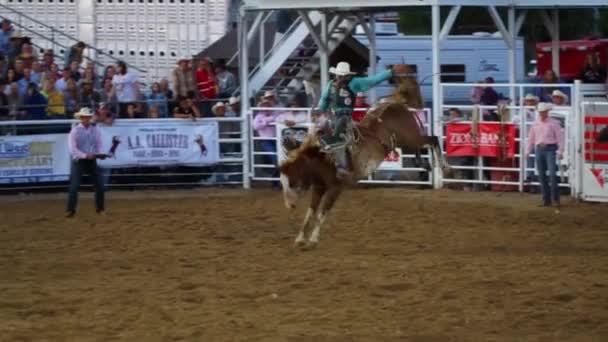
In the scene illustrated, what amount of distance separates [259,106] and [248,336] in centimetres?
1220

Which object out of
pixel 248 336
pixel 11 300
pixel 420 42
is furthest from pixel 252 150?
pixel 248 336

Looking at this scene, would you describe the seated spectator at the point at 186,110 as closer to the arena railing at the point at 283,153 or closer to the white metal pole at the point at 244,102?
the white metal pole at the point at 244,102

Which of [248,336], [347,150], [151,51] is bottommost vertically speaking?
[248,336]

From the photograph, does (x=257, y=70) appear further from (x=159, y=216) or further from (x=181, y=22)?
(x=159, y=216)

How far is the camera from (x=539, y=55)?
999 inches

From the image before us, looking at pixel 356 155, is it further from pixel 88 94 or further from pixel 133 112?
pixel 88 94

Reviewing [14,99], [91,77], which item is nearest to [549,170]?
[91,77]

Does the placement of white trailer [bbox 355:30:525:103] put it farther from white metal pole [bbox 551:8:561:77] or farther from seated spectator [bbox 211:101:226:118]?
seated spectator [bbox 211:101:226:118]

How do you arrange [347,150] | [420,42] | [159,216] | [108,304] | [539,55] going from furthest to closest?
[420,42] < [539,55] < [159,216] < [347,150] < [108,304]

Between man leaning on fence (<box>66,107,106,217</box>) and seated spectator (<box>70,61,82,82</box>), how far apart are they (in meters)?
4.62

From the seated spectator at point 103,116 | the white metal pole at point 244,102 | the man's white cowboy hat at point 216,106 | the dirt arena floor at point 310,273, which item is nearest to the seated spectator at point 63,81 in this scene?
the seated spectator at point 103,116

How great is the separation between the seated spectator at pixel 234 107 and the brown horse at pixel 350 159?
21.0ft

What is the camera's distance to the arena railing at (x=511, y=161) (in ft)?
59.0

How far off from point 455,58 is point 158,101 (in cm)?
949
